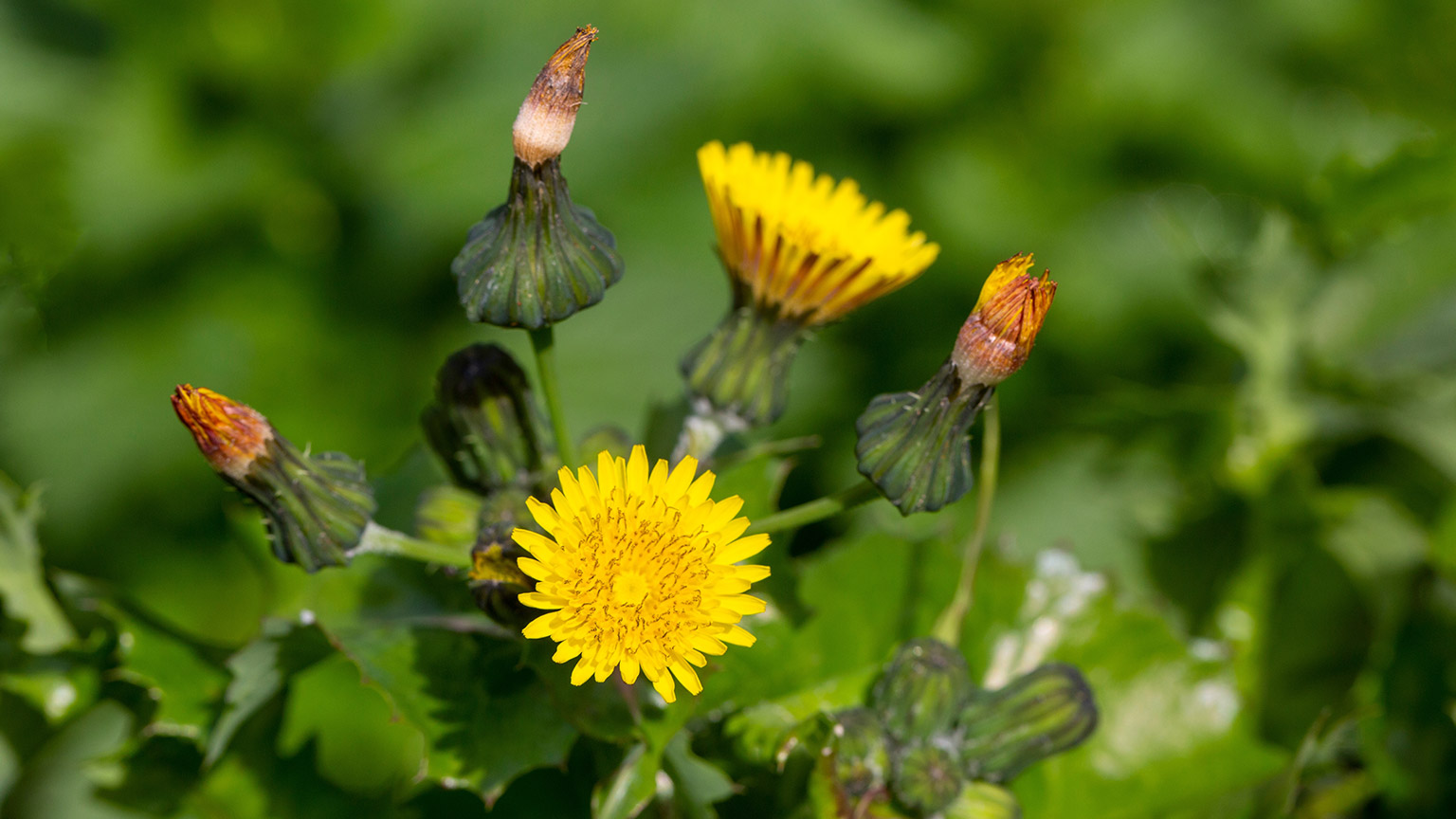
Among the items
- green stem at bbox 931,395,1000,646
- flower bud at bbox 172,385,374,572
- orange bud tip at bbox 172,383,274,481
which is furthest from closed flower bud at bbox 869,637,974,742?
orange bud tip at bbox 172,383,274,481

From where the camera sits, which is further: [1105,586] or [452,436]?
[1105,586]

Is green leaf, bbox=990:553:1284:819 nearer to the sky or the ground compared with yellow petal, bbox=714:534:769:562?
nearer to the ground

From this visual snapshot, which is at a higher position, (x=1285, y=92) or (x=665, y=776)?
(x=1285, y=92)

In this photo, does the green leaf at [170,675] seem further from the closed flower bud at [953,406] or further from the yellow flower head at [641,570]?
the closed flower bud at [953,406]

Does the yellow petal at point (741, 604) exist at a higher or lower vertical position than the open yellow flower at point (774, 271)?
lower

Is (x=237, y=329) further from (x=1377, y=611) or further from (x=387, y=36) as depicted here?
(x=1377, y=611)

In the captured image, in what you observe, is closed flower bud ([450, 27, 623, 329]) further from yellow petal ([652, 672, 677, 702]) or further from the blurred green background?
the blurred green background

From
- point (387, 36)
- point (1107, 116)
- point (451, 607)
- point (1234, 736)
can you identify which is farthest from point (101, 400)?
point (1107, 116)

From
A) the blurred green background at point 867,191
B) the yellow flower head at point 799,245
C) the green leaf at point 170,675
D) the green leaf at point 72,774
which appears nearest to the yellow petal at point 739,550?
the yellow flower head at point 799,245
